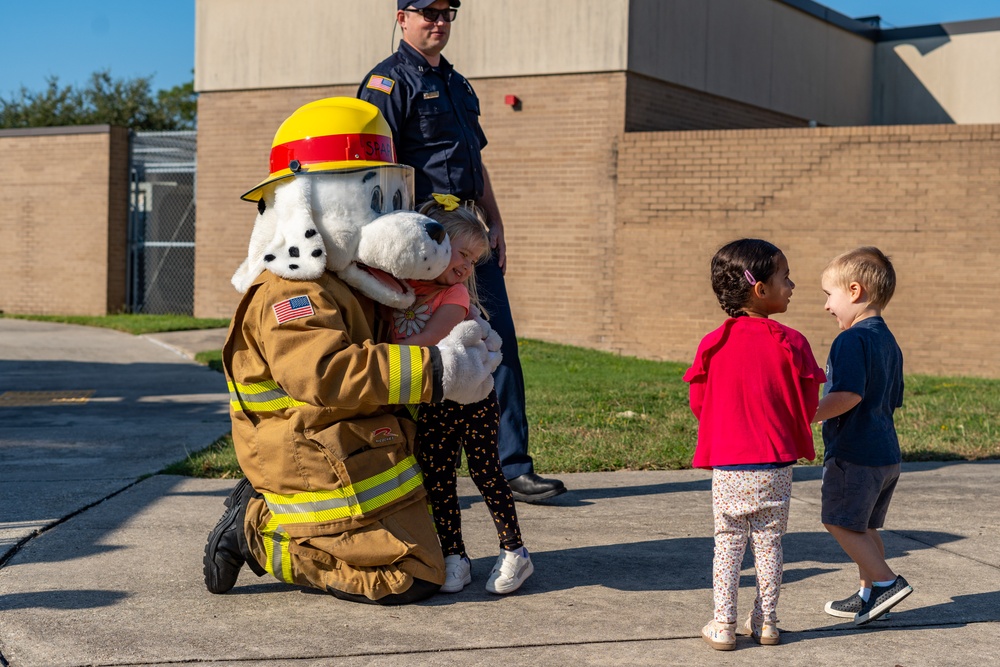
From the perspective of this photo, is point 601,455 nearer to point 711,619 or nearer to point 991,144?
point 711,619

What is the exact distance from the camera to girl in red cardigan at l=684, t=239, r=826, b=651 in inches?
124

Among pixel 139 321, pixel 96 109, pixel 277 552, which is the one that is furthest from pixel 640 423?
pixel 96 109

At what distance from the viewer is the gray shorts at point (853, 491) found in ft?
11.1

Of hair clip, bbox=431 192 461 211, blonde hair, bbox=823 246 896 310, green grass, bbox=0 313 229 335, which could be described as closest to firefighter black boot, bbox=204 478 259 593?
hair clip, bbox=431 192 461 211

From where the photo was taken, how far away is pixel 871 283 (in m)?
3.46

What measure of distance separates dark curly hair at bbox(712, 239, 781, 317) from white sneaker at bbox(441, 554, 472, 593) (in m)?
1.23

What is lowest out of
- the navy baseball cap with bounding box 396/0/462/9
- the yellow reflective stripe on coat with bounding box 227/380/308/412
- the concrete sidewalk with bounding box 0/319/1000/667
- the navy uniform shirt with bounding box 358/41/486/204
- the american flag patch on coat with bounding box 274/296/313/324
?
the concrete sidewalk with bounding box 0/319/1000/667

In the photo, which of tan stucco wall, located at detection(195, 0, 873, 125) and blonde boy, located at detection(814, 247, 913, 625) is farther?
tan stucco wall, located at detection(195, 0, 873, 125)

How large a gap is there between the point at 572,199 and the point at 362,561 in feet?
39.2

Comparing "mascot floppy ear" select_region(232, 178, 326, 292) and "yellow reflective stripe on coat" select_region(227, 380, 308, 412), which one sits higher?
"mascot floppy ear" select_region(232, 178, 326, 292)

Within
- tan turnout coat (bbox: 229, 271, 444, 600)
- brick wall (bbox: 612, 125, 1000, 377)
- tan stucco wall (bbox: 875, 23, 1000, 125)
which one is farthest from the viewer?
tan stucco wall (bbox: 875, 23, 1000, 125)

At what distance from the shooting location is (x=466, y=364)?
11.1ft

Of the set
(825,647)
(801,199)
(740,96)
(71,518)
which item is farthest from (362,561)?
(740,96)

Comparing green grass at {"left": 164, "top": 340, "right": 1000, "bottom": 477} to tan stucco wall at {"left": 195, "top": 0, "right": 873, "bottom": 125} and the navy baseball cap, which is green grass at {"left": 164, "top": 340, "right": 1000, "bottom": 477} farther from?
tan stucco wall at {"left": 195, "top": 0, "right": 873, "bottom": 125}
